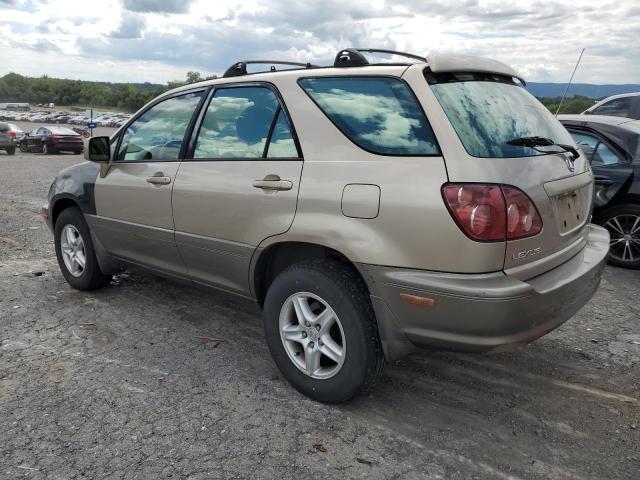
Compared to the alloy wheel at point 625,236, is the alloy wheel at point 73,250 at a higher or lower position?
lower

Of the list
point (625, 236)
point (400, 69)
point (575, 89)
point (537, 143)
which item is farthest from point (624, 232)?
point (400, 69)

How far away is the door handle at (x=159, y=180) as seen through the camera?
368cm

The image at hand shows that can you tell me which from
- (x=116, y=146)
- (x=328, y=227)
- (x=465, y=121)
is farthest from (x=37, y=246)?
(x=465, y=121)

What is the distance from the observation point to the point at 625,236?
590 cm

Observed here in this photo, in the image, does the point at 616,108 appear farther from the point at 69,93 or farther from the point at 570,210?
the point at 69,93

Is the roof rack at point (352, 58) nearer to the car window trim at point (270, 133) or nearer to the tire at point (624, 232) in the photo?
the car window trim at point (270, 133)

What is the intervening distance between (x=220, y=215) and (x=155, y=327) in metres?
1.30

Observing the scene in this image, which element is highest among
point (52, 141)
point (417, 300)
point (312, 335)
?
point (417, 300)

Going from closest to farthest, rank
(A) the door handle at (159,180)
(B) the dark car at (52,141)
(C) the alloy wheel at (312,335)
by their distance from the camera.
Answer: (C) the alloy wheel at (312,335) < (A) the door handle at (159,180) < (B) the dark car at (52,141)

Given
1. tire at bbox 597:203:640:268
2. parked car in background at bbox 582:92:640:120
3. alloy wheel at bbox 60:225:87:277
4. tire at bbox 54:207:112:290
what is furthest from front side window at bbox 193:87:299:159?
parked car in background at bbox 582:92:640:120

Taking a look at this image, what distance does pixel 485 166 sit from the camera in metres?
2.44

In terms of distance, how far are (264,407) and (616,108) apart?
346 inches

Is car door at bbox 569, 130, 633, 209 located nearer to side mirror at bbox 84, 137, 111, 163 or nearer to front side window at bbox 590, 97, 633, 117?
front side window at bbox 590, 97, 633, 117

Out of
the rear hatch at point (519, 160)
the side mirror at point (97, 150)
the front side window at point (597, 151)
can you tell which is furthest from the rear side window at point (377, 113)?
the front side window at point (597, 151)
